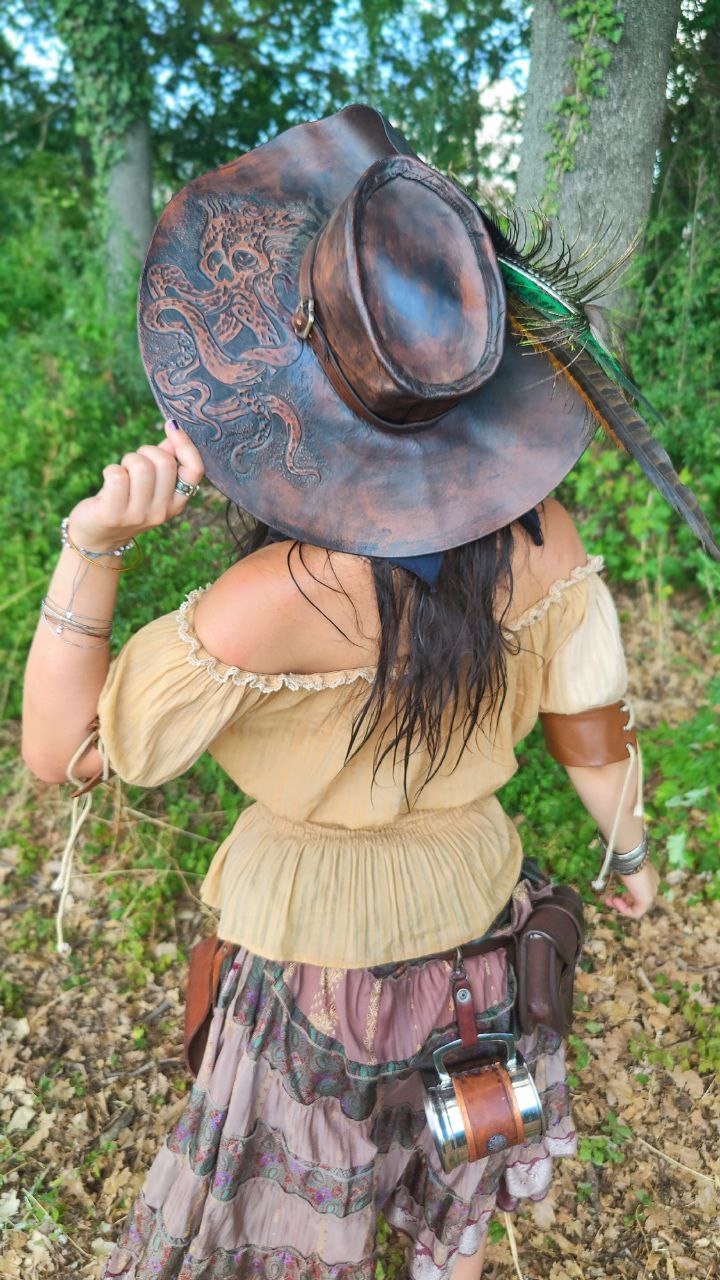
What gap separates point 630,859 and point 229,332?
146 cm

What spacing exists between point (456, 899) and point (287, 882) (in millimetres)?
344

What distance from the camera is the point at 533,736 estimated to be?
3.63 metres

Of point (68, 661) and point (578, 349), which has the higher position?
point (578, 349)

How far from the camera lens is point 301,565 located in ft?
4.16

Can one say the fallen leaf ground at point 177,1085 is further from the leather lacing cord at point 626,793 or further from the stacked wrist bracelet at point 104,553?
the stacked wrist bracelet at point 104,553

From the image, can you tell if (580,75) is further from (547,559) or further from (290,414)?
(290,414)

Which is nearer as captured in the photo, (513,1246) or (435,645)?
(435,645)

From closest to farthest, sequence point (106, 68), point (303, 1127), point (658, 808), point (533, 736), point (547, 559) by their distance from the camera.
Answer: point (547, 559)
point (303, 1127)
point (658, 808)
point (533, 736)
point (106, 68)

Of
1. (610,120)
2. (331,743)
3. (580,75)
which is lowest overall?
(331,743)

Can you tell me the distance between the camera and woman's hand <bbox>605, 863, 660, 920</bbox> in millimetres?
2004

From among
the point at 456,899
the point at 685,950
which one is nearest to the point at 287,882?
the point at 456,899

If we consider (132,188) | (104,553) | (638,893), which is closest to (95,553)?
(104,553)

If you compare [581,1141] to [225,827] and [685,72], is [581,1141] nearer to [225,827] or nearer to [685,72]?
[225,827]

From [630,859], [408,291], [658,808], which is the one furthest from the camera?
[658,808]
